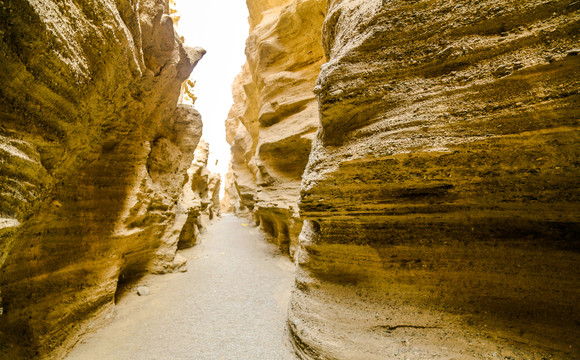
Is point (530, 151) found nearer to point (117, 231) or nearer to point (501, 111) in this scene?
point (501, 111)

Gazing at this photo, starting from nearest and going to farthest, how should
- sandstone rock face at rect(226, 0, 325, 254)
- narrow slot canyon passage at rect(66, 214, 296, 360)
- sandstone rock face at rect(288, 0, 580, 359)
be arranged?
sandstone rock face at rect(288, 0, 580, 359) → narrow slot canyon passage at rect(66, 214, 296, 360) → sandstone rock face at rect(226, 0, 325, 254)

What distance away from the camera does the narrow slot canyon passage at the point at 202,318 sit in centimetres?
305

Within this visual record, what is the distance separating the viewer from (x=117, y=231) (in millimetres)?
4176

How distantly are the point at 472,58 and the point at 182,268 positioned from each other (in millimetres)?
7394

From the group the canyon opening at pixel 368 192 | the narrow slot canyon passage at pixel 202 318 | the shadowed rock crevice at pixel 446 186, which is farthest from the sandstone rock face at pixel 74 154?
the shadowed rock crevice at pixel 446 186

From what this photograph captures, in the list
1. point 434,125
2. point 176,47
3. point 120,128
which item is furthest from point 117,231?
point 434,125

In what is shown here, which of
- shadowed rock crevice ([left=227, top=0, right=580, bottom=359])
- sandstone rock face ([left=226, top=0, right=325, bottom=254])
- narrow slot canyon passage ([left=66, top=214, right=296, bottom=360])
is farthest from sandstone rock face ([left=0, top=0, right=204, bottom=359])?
sandstone rock face ([left=226, top=0, right=325, bottom=254])

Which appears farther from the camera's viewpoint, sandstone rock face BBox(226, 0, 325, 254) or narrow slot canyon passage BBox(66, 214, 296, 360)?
sandstone rock face BBox(226, 0, 325, 254)

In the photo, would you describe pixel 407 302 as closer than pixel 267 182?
Yes

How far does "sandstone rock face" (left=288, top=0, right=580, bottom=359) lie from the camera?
1.81m

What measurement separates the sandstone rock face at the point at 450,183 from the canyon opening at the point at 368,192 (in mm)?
13

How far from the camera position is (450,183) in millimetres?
2174

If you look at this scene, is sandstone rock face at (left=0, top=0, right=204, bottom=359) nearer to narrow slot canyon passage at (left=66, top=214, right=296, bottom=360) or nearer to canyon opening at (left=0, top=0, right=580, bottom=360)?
canyon opening at (left=0, top=0, right=580, bottom=360)

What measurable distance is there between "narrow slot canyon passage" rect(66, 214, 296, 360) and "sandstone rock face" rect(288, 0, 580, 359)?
93 centimetres
